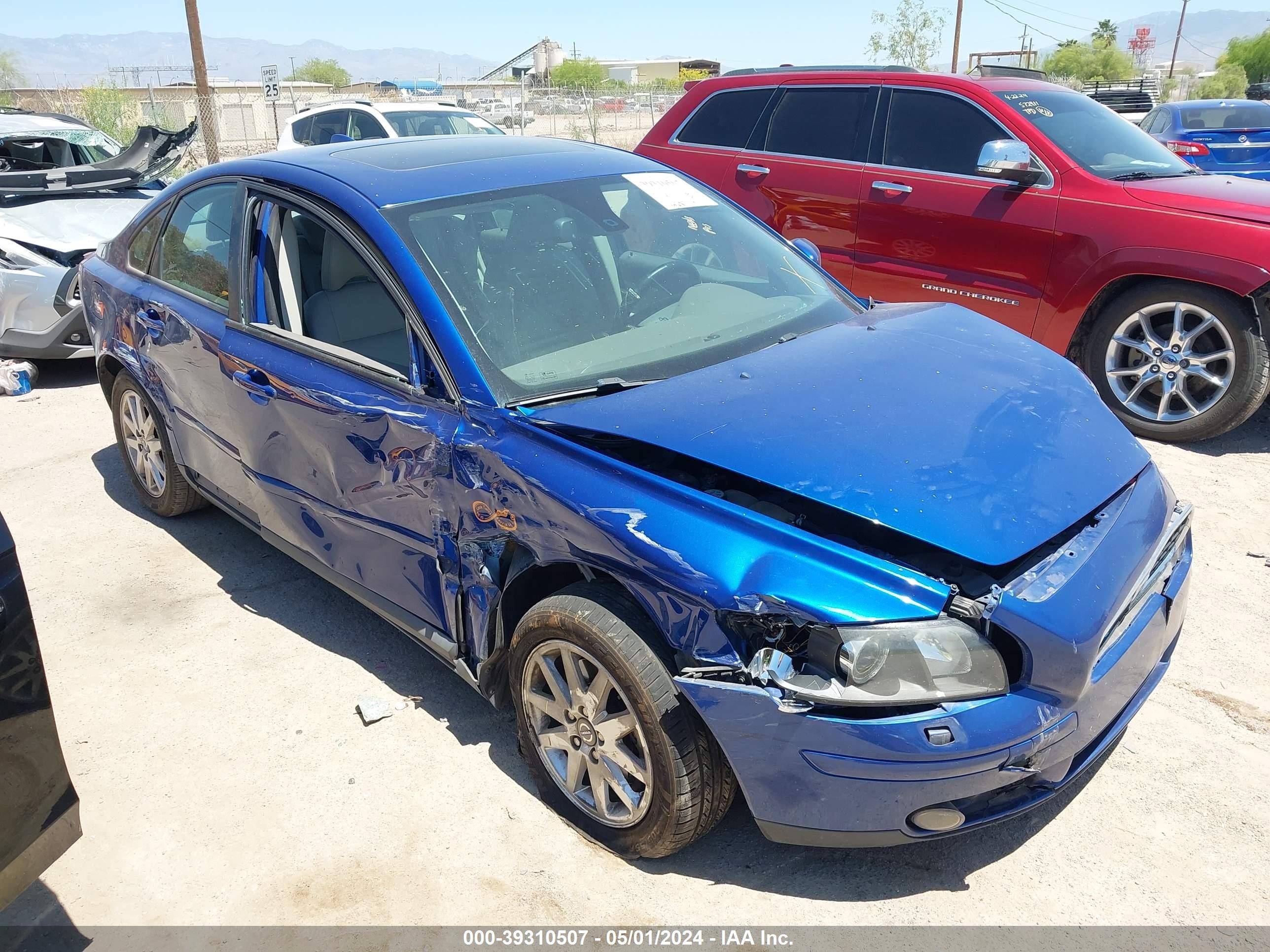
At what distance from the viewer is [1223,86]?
4812 cm

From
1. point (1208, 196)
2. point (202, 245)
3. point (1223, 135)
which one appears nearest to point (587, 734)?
point (202, 245)

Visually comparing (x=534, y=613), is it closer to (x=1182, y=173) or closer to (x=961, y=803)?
(x=961, y=803)

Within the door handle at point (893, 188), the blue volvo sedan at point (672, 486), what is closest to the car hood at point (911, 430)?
the blue volvo sedan at point (672, 486)

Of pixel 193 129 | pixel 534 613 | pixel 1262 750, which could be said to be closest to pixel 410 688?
pixel 534 613

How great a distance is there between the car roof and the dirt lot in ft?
5.72

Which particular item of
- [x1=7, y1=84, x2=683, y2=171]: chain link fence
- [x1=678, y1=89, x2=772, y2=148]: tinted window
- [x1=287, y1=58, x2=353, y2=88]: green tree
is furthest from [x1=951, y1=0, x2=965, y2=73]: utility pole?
[x1=287, y1=58, x2=353, y2=88]: green tree

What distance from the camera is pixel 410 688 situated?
11.5 ft

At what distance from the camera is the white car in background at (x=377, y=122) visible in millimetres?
11469

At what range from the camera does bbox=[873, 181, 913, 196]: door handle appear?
19.6 feet

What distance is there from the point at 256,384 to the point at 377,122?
348 inches

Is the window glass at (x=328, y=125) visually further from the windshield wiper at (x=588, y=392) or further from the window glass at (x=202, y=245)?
the windshield wiper at (x=588, y=392)

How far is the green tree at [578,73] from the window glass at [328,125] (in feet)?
225

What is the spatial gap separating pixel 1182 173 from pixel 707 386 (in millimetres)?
4620

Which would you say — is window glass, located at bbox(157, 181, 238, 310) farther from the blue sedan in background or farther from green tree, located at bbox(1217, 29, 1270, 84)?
green tree, located at bbox(1217, 29, 1270, 84)
